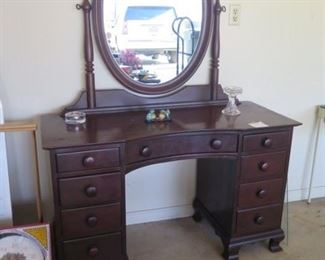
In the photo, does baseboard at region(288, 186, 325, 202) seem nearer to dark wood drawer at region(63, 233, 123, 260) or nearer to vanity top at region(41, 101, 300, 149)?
vanity top at region(41, 101, 300, 149)

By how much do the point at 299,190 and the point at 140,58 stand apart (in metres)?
1.54

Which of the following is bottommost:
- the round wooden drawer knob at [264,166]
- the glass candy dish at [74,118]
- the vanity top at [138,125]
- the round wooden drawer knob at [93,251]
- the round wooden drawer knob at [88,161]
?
the round wooden drawer knob at [93,251]

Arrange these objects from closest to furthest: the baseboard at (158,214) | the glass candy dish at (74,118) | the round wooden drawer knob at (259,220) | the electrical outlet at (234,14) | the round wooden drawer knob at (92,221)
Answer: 1. the round wooden drawer knob at (92,221)
2. the glass candy dish at (74,118)
3. the round wooden drawer knob at (259,220)
4. the electrical outlet at (234,14)
5. the baseboard at (158,214)

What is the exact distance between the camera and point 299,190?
8.62ft

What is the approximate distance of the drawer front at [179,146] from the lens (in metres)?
1.66

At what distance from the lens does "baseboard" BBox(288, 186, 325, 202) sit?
262cm

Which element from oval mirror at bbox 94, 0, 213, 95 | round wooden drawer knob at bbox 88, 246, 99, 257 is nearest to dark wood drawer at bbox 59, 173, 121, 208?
round wooden drawer knob at bbox 88, 246, 99, 257

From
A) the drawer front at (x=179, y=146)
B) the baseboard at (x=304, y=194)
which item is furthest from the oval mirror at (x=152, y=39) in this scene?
the baseboard at (x=304, y=194)

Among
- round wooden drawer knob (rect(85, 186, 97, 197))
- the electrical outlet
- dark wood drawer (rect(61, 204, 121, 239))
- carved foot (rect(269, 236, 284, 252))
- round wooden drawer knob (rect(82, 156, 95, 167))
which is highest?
the electrical outlet

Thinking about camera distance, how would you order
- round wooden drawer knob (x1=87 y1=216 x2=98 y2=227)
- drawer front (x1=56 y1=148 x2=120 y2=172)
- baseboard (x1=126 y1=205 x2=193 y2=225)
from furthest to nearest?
1. baseboard (x1=126 y1=205 x2=193 y2=225)
2. round wooden drawer knob (x1=87 y1=216 x2=98 y2=227)
3. drawer front (x1=56 y1=148 x2=120 y2=172)

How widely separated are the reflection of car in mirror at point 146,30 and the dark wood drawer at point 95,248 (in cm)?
99

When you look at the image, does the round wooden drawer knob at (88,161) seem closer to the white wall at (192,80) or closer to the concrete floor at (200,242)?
the white wall at (192,80)

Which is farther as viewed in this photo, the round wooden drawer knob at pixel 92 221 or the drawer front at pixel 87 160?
the round wooden drawer knob at pixel 92 221

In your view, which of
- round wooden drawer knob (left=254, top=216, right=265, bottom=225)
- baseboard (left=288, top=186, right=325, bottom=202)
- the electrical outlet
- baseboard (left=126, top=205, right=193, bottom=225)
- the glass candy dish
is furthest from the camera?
baseboard (left=288, top=186, right=325, bottom=202)
